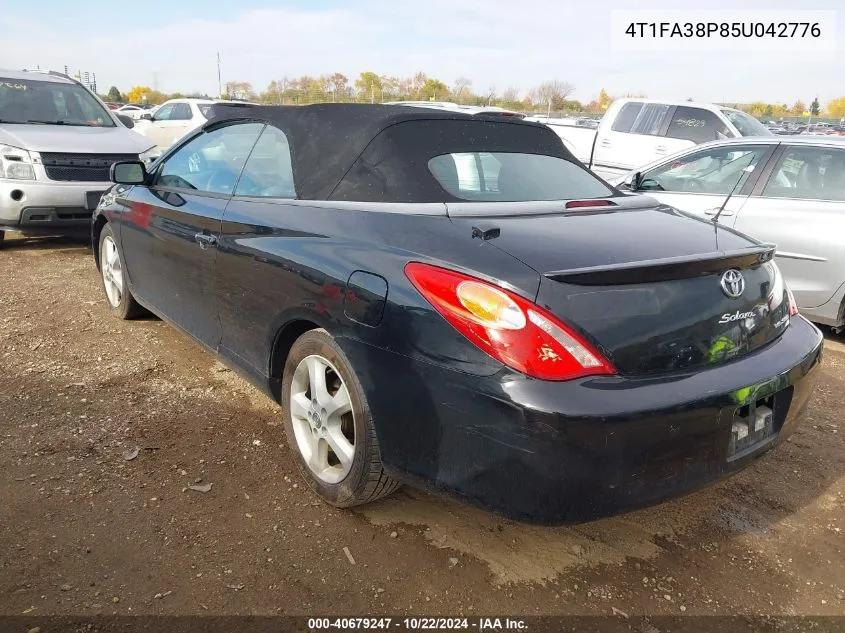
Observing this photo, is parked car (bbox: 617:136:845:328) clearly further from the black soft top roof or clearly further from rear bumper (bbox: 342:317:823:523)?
rear bumper (bbox: 342:317:823:523)

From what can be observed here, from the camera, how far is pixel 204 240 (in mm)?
3242

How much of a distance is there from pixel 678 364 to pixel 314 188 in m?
1.58

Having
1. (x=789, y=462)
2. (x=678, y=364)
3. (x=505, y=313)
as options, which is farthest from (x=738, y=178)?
(x=505, y=313)

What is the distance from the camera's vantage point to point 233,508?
2643 mm

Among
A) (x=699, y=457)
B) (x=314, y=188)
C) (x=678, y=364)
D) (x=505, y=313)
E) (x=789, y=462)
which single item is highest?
(x=314, y=188)

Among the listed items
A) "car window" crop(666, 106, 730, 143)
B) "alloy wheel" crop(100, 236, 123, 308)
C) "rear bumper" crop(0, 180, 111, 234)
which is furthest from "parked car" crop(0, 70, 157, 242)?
"car window" crop(666, 106, 730, 143)

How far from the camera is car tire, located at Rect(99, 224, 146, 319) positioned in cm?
457

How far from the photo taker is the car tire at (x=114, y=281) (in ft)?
15.0

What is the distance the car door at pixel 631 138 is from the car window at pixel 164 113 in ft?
29.6

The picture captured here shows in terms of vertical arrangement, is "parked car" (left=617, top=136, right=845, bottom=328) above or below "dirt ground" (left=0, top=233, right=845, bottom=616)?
above

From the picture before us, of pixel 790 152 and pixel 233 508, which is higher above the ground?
pixel 790 152

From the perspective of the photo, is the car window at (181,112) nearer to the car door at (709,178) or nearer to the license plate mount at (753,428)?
the car door at (709,178)

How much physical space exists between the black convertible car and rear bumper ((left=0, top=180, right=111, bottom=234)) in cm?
405

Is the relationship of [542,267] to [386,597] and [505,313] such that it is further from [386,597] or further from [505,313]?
[386,597]
